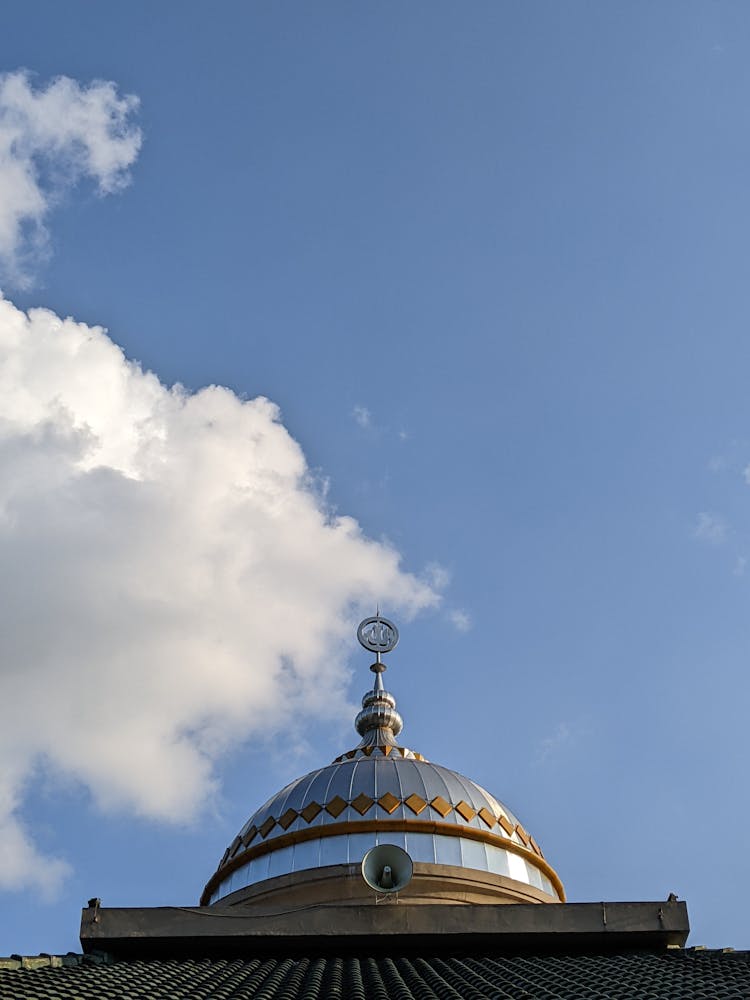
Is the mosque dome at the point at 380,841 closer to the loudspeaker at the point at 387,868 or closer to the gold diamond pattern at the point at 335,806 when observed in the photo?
the gold diamond pattern at the point at 335,806

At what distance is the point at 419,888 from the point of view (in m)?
20.9

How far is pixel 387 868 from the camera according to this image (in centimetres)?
1772

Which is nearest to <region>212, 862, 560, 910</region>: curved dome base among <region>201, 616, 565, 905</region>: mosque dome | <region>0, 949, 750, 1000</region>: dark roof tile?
<region>201, 616, 565, 905</region>: mosque dome

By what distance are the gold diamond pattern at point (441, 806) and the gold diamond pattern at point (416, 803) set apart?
0.58 ft

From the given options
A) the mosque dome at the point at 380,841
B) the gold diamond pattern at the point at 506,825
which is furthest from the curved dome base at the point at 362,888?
the gold diamond pattern at the point at 506,825

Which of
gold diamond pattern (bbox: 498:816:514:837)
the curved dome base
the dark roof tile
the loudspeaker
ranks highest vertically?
gold diamond pattern (bbox: 498:816:514:837)

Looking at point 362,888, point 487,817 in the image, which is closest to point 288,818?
point 362,888

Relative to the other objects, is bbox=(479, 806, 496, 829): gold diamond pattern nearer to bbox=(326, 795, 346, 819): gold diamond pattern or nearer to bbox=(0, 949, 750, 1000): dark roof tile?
bbox=(326, 795, 346, 819): gold diamond pattern

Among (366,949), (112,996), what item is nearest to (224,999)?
(112,996)

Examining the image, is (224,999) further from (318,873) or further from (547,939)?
(318,873)

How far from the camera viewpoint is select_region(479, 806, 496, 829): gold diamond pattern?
22.6 meters

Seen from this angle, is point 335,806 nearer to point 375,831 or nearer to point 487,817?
point 375,831

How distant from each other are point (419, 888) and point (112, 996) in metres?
9.14

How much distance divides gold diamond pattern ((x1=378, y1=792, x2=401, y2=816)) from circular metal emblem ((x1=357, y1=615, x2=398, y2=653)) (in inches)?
312
